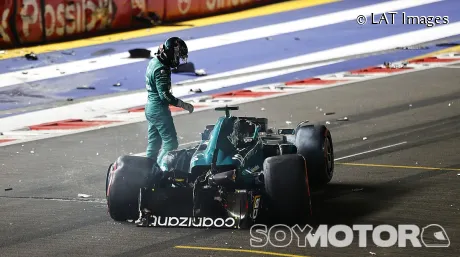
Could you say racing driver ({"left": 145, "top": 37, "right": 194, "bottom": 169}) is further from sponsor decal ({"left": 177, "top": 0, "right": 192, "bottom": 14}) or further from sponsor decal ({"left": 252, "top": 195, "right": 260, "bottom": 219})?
sponsor decal ({"left": 177, "top": 0, "right": 192, "bottom": 14})

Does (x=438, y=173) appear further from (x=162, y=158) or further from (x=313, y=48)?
(x=313, y=48)

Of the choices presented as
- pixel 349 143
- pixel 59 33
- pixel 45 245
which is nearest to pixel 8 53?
pixel 59 33

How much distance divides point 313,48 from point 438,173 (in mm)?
10991

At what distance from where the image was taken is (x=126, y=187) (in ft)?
39.0

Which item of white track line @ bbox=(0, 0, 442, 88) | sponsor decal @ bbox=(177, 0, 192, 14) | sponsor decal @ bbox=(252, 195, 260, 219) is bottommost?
sponsor decal @ bbox=(252, 195, 260, 219)

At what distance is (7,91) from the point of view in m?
21.3

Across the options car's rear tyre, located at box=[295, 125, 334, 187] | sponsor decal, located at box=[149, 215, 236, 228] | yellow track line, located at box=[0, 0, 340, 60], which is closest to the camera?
sponsor decal, located at box=[149, 215, 236, 228]

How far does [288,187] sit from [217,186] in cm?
74

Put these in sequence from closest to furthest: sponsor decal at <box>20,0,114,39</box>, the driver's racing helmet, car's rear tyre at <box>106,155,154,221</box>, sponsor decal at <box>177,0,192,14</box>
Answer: car's rear tyre at <box>106,155,154,221</box> → the driver's racing helmet → sponsor decal at <box>20,0,114,39</box> → sponsor decal at <box>177,0,192,14</box>

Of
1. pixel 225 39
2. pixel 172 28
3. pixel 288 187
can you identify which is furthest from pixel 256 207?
pixel 172 28

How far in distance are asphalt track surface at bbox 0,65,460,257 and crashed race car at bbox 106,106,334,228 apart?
215 millimetres

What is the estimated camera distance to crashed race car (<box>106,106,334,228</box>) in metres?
11.6

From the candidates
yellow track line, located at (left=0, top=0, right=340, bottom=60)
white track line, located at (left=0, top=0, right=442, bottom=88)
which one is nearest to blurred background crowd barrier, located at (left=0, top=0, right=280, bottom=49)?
yellow track line, located at (left=0, top=0, right=340, bottom=60)

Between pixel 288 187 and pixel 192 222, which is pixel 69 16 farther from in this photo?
pixel 288 187
